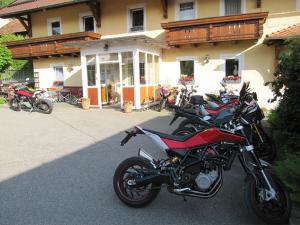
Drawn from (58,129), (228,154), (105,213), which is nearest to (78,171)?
(105,213)

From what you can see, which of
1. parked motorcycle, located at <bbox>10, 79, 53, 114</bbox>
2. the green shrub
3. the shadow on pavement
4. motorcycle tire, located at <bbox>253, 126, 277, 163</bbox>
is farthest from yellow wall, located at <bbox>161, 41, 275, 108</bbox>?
the green shrub

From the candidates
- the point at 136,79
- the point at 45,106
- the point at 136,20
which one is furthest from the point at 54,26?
the point at 136,79

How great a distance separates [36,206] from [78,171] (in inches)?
51.4

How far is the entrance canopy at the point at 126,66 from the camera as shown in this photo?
12.1 m

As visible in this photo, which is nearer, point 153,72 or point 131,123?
point 131,123

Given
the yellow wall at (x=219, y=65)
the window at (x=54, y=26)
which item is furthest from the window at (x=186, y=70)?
the window at (x=54, y=26)

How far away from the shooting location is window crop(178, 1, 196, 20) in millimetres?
13852

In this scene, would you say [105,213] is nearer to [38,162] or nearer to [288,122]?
[38,162]

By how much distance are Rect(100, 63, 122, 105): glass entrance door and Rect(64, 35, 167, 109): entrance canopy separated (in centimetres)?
5

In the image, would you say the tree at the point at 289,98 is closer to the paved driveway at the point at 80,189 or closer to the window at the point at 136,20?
the paved driveway at the point at 80,189

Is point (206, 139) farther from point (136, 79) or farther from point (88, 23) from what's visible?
point (88, 23)

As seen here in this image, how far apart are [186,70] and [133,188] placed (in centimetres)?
1121

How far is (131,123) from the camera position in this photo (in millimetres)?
9500

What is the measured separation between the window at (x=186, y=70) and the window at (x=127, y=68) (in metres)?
2.81
